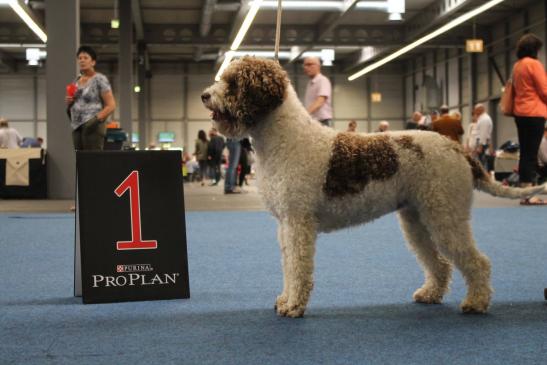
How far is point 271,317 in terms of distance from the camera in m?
2.55

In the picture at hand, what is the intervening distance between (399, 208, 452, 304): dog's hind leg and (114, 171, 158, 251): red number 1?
118cm

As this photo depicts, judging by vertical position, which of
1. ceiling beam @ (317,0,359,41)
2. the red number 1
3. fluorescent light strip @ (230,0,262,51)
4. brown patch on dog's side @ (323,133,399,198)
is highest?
ceiling beam @ (317,0,359,41)

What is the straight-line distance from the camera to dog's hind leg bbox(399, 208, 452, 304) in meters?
2.82

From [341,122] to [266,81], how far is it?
26.5 meters

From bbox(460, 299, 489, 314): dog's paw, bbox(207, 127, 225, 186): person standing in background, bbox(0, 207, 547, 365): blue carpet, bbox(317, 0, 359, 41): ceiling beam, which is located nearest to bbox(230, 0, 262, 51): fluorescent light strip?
bbox(317, 0, 359, 41): ceiling beam

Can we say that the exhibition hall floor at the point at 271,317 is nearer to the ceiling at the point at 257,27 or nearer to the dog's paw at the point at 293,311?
the dog's paw at the point at 293,311

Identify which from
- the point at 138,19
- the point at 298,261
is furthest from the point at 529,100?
the point at 138,19

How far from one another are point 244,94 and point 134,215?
0.85 metres

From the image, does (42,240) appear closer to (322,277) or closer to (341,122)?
(322,277)

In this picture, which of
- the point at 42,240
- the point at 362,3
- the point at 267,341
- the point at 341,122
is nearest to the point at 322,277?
the point at 267,341

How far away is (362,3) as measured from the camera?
16.6 meters

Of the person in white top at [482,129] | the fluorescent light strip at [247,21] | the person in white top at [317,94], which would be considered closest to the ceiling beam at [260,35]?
the fluorescent light strip at [247,21]

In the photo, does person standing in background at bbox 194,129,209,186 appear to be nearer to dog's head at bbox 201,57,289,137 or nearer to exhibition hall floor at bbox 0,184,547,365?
exhibition hall floor at bbox 0,184,547,365

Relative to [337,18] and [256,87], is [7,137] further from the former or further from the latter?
[256,87]
